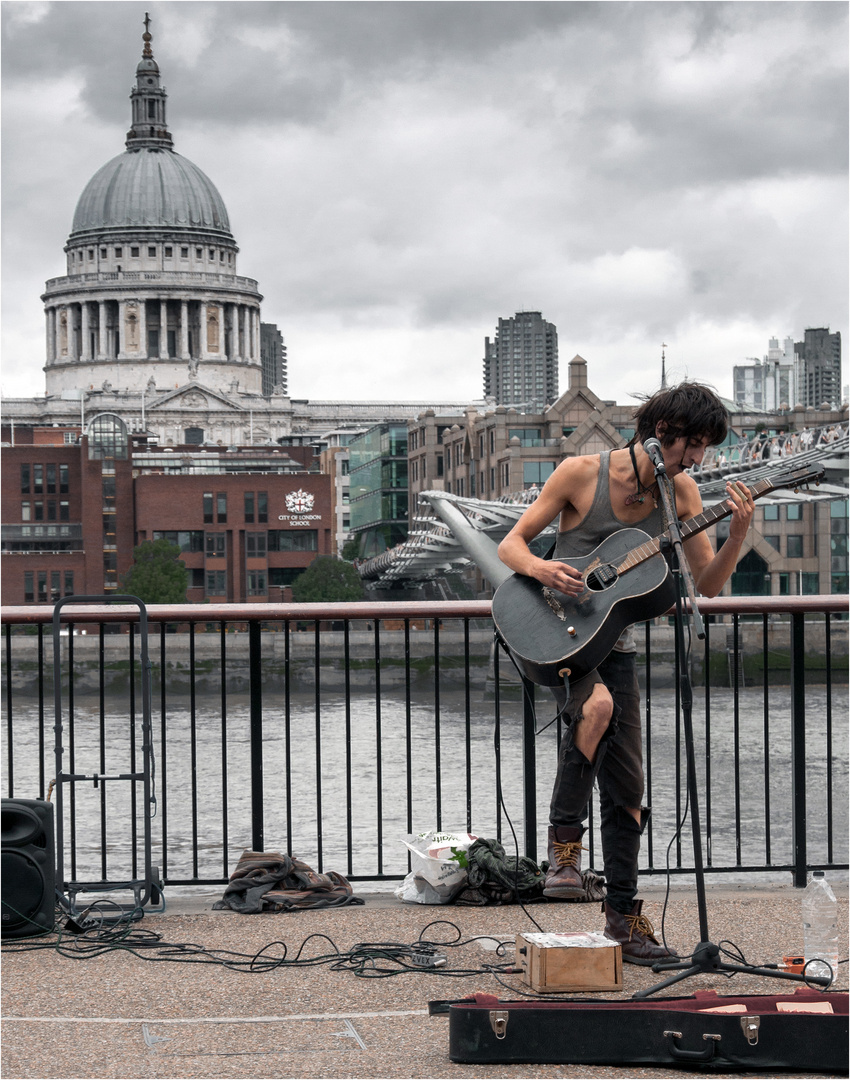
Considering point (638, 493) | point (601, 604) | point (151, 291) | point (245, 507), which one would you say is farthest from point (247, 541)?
point (601, 604)

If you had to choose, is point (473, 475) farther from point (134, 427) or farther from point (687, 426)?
point (687, 426)

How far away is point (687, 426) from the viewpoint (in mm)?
4570

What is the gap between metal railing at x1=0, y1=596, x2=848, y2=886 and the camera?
621 cm

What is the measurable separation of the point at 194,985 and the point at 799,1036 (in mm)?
1948

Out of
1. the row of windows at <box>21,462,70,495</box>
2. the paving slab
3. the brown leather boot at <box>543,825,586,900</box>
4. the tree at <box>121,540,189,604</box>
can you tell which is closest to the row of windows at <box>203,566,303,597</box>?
the tree at <box>121,540,189,604</box>

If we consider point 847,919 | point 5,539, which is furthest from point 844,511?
point 847,919

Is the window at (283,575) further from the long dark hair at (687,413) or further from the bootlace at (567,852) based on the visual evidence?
the long dark hair at (687,413)

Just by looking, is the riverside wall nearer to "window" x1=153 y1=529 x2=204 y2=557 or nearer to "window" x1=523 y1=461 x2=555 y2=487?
"window" x1=523 y1=461 x2=555 y2=487

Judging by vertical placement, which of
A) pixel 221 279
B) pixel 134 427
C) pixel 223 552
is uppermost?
pixel 221 279

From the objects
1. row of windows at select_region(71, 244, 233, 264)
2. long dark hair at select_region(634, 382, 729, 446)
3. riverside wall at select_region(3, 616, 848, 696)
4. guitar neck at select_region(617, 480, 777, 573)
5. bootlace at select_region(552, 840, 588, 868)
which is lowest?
riverside wall at select_region(3, 616, 848, 696)

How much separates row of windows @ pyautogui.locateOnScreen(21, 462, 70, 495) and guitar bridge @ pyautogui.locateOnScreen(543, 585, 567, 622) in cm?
8094

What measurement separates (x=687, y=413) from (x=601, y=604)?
2.16 feet

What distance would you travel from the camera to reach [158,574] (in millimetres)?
74812

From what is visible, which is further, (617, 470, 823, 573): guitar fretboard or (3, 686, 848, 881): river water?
(3, 686, 848, 881): river water
